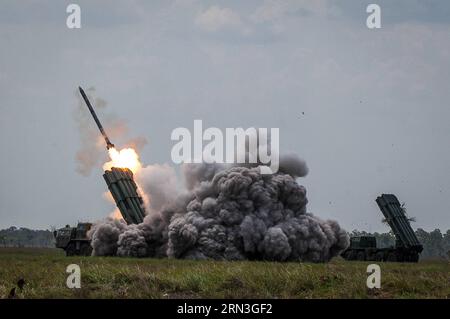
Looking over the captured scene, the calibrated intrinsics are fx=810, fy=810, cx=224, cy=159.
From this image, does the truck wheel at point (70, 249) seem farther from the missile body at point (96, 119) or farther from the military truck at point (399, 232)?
the military truck at point (399, 232)

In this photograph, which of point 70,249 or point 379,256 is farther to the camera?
point 379,256

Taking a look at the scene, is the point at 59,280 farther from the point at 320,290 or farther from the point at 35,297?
the point at 320,290

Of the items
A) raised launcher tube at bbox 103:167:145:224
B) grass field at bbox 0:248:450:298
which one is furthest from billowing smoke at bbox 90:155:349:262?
grass field at bbox 0:248:450:298

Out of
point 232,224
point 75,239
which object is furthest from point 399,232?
point 75,239

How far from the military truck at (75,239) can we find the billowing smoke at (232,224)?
7245 millimetres

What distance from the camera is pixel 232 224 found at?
57281 mm

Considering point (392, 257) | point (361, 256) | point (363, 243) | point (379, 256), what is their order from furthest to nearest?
point (363, 243), point (361, 256), point (379, 256), point (392, 257)

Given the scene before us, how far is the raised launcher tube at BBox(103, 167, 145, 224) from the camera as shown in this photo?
62.1 metres

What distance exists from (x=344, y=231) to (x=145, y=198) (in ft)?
52.5

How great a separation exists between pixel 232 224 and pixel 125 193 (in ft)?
31.8

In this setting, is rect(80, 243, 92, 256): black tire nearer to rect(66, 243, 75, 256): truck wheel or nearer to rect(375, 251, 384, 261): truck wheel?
rect(66, 243, 75, 256): truck wheel

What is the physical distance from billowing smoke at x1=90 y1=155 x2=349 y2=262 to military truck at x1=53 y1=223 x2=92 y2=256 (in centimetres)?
724

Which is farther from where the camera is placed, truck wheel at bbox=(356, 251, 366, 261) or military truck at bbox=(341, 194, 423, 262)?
truck wheel at bbox=(356, 251, 366, 261)

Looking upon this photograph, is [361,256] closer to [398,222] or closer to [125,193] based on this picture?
[398,222]
